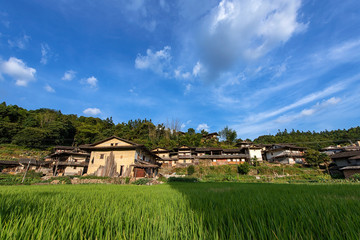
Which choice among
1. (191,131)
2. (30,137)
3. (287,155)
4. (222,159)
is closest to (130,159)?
(222,159)

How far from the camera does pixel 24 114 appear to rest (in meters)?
51.6

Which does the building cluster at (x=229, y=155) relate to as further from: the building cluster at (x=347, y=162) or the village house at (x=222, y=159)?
the building cluster at (x=347, y=162)

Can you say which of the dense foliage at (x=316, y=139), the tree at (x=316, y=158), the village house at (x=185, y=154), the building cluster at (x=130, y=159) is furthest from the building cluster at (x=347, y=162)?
the village house at (x=185, y=154)

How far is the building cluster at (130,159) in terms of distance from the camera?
2180cm

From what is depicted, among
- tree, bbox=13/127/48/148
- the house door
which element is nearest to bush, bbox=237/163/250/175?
the house door

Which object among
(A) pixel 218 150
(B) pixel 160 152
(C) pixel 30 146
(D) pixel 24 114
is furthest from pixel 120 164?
(D) pixel 24 114

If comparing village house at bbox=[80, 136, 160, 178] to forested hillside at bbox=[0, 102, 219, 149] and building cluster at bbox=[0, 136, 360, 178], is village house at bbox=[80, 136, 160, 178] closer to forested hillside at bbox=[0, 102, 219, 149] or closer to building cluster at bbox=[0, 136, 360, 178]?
building cluster at bbox=[0, 136, 360, 178]

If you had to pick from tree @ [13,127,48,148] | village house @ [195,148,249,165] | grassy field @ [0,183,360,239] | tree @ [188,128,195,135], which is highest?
tree @ [188,128,195,135]

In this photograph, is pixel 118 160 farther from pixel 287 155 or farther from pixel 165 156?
pixel 287 155

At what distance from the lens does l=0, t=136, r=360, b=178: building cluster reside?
21.8 meters

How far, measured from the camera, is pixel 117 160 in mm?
22141

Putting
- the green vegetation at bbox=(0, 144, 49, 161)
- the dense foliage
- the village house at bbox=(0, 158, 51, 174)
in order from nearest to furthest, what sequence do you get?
the village house at bbox=(0, 158, 51, 174)
the green vegetation at bbox=(0, 144, 49, 161)
the dense foliage

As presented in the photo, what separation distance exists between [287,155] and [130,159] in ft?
130

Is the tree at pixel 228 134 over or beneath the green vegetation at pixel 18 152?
over
